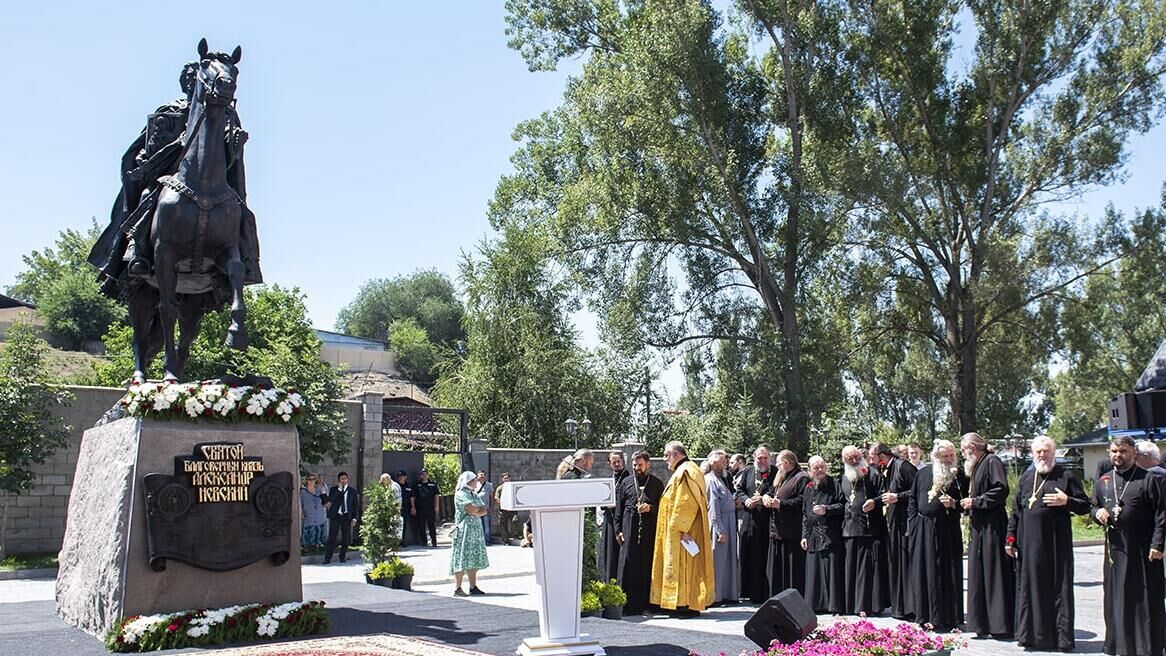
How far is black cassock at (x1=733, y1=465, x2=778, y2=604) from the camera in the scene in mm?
12516

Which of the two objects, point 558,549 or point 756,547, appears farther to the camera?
point 756,547

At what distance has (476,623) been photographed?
9227mm

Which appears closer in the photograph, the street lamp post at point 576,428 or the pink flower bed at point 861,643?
the pink flower bed at point 861,643

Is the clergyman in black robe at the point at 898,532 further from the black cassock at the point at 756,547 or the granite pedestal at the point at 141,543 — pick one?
the granite pedestal at the point at 141,543

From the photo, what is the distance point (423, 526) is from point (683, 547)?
41.1ft

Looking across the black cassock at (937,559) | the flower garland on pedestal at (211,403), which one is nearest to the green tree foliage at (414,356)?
the black cassock at (937,559)

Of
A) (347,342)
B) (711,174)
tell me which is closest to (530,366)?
(711,174)

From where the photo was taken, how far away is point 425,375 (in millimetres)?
77500

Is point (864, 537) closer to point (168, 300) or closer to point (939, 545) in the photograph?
point (939, 545)

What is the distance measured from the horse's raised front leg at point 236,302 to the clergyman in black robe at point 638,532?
4368 millimetres

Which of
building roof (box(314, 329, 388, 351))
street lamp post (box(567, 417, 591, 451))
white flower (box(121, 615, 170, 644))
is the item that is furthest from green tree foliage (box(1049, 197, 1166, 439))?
building roof (box(314, 329, 388, 351))

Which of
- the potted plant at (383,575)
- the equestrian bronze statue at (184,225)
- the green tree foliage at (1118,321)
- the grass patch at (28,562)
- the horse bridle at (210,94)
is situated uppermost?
the green tree foliage at (1118,321)

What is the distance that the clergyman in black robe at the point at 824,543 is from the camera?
11398 mm

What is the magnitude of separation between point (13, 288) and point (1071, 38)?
67.7m
